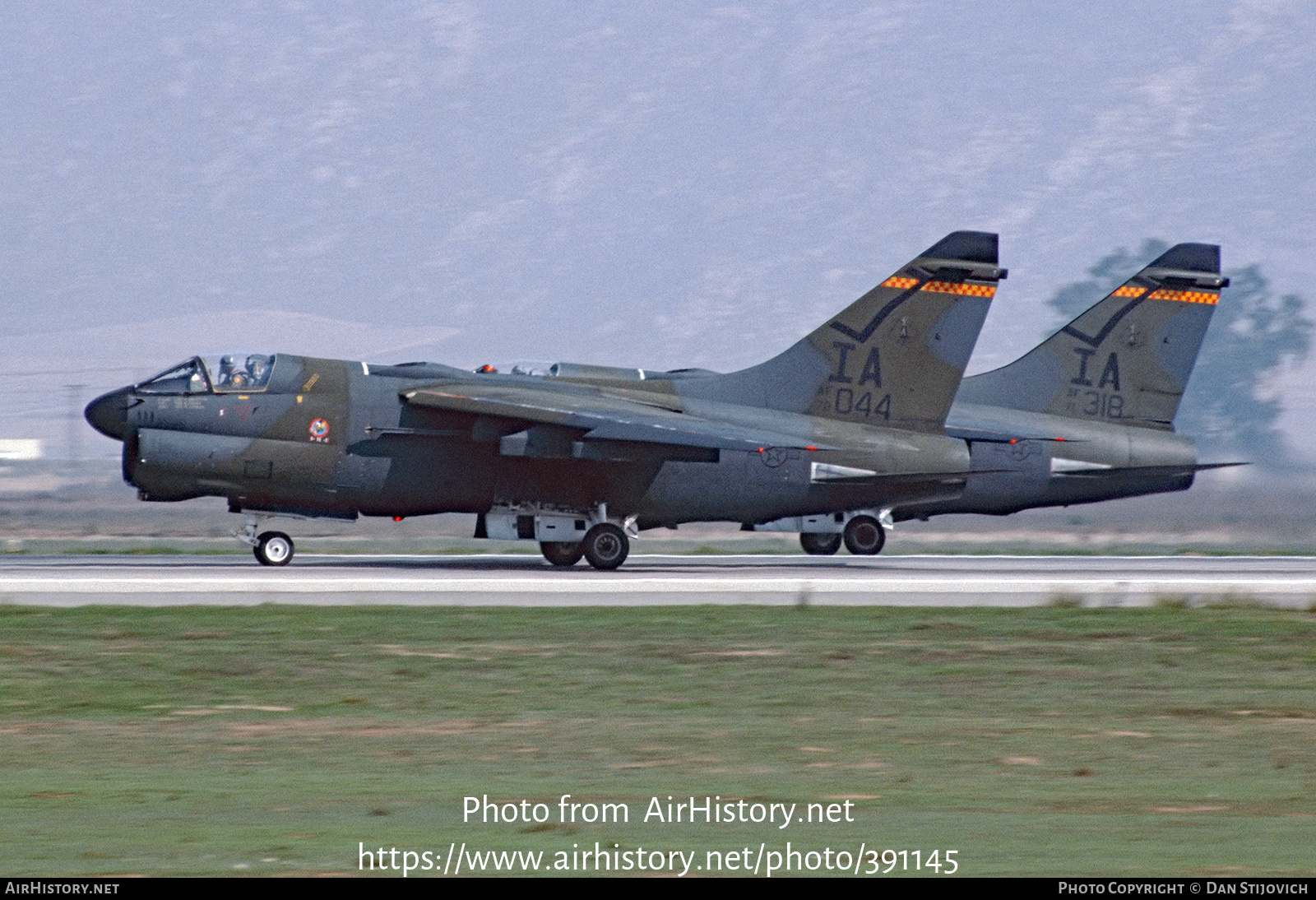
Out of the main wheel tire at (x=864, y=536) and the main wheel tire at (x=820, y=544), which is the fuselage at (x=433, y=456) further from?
the main wheel tire at (x=820, y=544)

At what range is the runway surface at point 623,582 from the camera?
71.4 ft

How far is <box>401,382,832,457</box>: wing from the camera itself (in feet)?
88.7

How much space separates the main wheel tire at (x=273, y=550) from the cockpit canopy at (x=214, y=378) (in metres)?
2.94

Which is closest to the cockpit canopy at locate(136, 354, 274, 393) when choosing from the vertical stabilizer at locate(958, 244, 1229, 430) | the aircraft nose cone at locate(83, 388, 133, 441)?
the aircraft nose cone at locate(83, 388, 133, 441)

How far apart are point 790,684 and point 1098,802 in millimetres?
5244

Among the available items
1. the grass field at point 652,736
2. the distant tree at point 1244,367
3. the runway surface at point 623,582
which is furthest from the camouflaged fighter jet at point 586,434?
the distant tree at point 1244,367

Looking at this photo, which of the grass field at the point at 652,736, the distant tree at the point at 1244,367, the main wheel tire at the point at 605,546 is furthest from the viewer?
the distant tree at the point at 1244,367

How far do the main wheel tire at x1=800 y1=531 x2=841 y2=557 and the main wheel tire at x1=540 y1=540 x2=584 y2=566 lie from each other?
23.8 feet

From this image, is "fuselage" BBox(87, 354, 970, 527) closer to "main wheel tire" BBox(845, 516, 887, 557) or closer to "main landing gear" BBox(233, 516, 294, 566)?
"main landing gear" BBox(233, 516, 294, 566)

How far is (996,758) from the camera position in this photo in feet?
35.2

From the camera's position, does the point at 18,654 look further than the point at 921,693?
Yes

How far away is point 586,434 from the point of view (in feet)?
89.5
